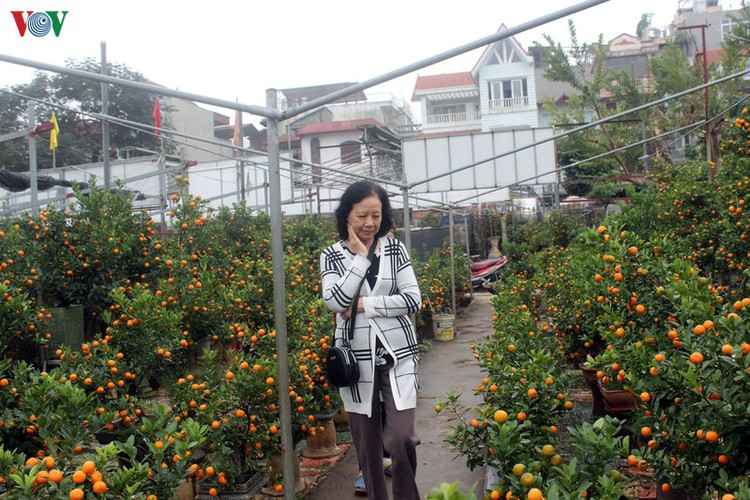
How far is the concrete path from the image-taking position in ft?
13.3

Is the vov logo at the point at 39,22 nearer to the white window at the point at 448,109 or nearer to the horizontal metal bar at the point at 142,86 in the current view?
the horizontal metal bar at the point at 142,86

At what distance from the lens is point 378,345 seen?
3104 mm

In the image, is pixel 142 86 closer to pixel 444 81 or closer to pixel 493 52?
pixel 493 52

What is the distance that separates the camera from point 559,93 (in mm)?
38969

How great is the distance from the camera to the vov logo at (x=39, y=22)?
519cm

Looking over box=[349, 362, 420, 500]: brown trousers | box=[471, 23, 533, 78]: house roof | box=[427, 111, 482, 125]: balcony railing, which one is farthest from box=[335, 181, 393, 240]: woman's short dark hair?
box=[427, 111, 482, 125]: balcony railing

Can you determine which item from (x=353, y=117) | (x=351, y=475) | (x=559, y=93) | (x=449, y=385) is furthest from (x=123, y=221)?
(x=559, y=93)

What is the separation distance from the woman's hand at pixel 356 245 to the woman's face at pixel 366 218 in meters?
0.04

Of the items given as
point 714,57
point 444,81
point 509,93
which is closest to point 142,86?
point 714,57

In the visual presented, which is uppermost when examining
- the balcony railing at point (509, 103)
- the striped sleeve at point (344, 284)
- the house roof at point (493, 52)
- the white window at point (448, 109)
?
the house roof at point (493, 52)

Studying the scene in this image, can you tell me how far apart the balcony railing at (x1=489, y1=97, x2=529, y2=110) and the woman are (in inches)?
1218

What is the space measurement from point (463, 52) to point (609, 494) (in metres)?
2.00

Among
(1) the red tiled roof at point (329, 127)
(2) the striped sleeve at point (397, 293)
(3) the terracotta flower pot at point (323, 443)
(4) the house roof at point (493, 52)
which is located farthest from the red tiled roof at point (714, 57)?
(2) the striped sleeve at point (397, 293)

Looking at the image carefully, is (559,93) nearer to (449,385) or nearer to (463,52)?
(449,385)
